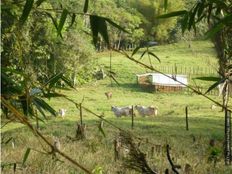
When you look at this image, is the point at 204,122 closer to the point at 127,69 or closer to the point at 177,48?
the point at 127,69

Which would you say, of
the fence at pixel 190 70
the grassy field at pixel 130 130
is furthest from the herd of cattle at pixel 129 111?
the fence at pixel 190 70

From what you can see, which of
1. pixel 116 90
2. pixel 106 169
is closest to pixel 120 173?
pixel 106 169

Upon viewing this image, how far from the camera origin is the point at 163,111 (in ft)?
59.4

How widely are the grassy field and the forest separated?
3 cm

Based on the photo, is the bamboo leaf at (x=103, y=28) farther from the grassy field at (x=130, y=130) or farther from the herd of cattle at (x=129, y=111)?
the herd of cattle at (x=129, y=111)

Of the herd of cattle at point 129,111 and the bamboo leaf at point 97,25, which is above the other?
the bamboo leaf at point 97,25

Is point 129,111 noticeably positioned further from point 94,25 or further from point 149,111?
point 94,25

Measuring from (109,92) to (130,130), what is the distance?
11.4 metres

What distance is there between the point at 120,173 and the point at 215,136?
6813 mm

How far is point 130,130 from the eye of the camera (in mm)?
10555

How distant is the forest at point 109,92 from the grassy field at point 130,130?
0.03 meters

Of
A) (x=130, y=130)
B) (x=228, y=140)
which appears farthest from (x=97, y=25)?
(x=130, y=130)

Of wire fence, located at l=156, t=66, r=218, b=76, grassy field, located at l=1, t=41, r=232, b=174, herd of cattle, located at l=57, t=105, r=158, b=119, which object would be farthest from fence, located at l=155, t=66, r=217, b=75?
herd of cattle, located at l=57, t=105, r=158, b=119

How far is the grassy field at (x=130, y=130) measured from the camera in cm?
478
